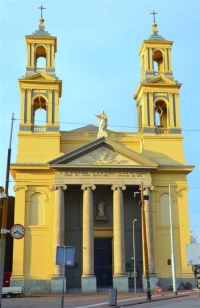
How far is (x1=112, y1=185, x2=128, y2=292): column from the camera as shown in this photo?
41156mm

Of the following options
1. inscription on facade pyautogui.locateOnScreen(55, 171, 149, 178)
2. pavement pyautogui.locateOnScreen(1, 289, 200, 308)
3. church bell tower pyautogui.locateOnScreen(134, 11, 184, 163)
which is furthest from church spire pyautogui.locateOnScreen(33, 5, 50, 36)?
pavement pyautogui.locateOnScreen(1, 289, 200, 308)

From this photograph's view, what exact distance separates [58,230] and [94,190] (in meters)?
5.62

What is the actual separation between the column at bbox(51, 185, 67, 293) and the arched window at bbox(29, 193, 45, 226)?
1813 millimetres

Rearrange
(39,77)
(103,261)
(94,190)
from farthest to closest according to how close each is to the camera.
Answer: (39,77)
(94,190)
(103,261)

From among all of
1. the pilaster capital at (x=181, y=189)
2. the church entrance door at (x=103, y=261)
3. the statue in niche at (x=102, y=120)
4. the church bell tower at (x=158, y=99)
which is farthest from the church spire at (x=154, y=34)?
the church entrance door at (x=103, y=261)

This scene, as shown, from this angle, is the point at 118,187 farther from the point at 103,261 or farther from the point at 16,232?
the point at 16,232

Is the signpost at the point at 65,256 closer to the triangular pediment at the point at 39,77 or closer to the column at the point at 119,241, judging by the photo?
the column at the point at 119,241

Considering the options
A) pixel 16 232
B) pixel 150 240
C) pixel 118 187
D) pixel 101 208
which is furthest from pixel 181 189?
pixel 16 232

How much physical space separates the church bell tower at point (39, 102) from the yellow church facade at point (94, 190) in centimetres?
9

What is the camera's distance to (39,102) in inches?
1885

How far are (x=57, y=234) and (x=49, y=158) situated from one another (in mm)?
7354

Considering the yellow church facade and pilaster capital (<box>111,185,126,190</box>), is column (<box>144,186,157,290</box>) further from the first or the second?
pilaster capital (<box>111,185,126,190</box>)

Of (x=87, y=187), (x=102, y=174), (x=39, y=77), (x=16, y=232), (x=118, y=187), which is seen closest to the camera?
(x=16, y=232)

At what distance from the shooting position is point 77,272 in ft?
144
